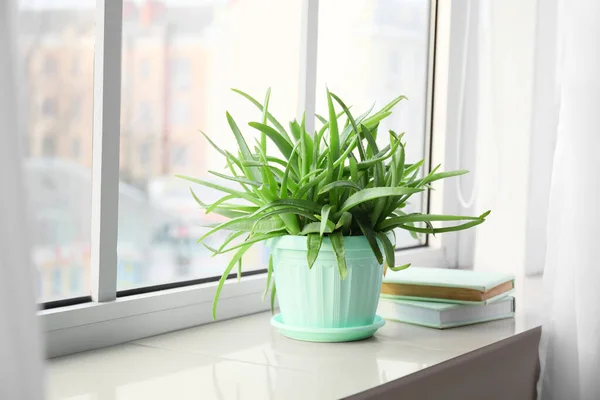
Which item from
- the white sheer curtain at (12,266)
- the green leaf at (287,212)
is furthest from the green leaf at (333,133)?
the white sheer curtain at (12,266)

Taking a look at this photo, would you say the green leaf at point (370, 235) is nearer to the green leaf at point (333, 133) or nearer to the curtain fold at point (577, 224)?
the green leaf at point (333, 133)

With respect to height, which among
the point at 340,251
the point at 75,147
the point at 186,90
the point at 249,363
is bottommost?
the point at 249,363

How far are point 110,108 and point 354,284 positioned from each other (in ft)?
1.33

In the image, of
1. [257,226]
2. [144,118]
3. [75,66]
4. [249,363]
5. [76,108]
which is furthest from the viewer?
[144,118]

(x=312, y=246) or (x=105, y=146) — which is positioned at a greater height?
(x=105, y=146)

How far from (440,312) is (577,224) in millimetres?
283

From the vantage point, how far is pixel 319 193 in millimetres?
1039

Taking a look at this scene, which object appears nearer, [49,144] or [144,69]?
[49,144]

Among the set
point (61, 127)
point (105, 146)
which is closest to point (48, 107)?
point (61, 127)

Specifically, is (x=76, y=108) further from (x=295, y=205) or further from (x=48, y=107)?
(x=295, y=205)

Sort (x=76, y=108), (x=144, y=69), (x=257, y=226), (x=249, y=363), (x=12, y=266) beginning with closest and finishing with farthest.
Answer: (x=12, y=266) < (x=249, y=363) < (x=257, y=226) < (x=76, y=108) < (x=144, y=69)

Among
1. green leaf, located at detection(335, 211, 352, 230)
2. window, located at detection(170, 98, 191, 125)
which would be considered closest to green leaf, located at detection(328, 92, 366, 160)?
green leaf, located at detection(335, 211, 352, 230)

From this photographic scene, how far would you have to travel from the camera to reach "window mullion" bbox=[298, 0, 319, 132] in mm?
1388

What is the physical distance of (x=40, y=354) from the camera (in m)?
0.51
